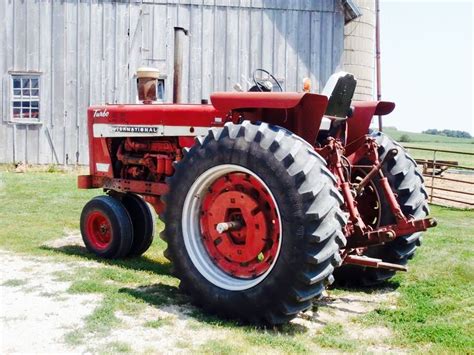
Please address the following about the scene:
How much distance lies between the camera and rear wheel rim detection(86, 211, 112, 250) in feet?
21.9

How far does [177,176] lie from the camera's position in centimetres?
484

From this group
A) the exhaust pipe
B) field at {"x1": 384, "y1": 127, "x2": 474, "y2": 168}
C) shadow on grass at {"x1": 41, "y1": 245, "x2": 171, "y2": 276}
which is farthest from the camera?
field at {"x1": 384, "y1": 127, "x2": 474, "y2": 168}

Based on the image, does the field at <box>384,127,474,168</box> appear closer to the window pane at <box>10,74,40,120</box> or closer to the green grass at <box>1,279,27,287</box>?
the window pane at <box>10,74,40,120</box>

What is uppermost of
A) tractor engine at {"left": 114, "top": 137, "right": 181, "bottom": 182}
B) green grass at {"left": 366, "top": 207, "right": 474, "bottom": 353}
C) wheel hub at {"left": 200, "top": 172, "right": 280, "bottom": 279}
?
tractor engine at {"left": 114, "top": 137, "right": 181, "bottom": 182}

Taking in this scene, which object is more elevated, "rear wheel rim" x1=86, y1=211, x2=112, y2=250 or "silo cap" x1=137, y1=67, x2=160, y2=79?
Result: "silo cap" x1=137, y1=67, x2=160, y2=79

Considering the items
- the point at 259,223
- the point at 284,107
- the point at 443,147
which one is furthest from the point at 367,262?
the point at 443,147

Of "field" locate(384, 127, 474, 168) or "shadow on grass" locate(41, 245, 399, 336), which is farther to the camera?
"field" locate(384, 127, 474, 168)

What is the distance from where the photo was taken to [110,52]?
50.6 feet

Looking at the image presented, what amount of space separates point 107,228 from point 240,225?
2433mm

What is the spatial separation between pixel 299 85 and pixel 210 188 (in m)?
11.7

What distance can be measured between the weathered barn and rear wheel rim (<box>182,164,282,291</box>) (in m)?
11.1

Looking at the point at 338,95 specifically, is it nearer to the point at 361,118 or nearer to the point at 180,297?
the point at 361,118

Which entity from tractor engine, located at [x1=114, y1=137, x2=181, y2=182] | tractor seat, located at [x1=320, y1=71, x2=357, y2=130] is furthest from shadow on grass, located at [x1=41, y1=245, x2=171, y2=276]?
tractor seat, located at [x1=320, y1=71, x2=357, y2=130]

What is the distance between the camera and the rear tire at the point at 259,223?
13.5 ft
